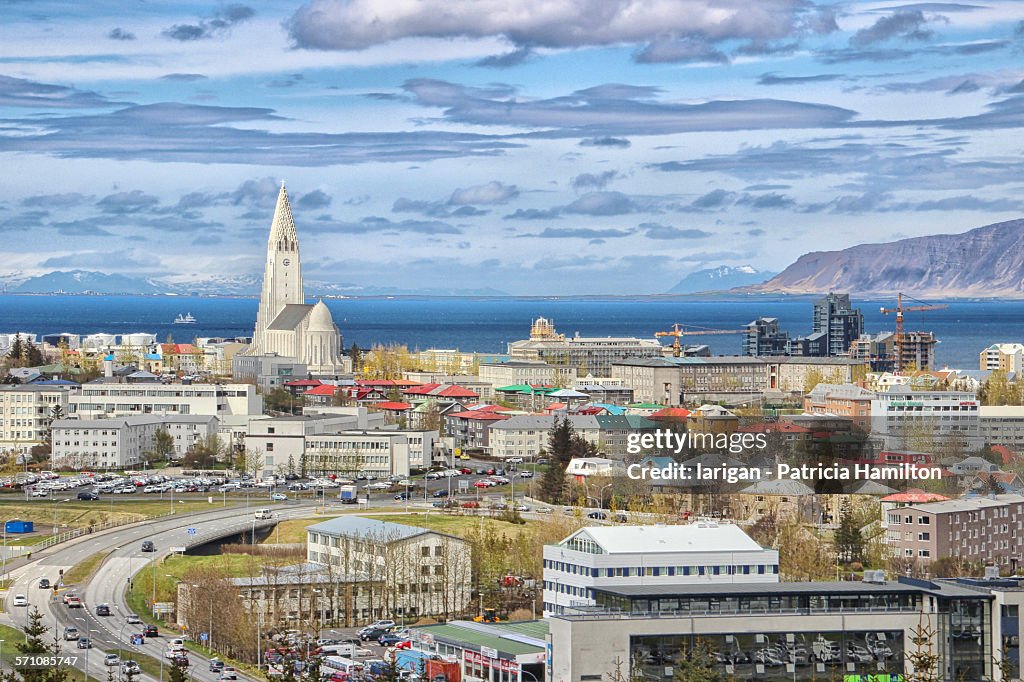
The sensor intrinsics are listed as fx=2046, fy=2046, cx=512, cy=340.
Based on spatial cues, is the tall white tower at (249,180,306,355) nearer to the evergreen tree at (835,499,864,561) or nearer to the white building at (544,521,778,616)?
the evergreen tree at (835,499,864,561)

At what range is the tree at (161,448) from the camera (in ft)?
242

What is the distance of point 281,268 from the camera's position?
118500mm

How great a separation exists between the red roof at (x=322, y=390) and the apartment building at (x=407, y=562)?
1733 inches

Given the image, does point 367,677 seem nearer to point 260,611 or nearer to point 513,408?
point 260,611

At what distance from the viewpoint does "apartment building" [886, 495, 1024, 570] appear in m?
A: 47.1

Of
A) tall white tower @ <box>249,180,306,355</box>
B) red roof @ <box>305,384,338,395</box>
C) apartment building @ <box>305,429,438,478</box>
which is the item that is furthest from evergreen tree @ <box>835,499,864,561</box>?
tall white tower @ <box>249,180,306,355</box>

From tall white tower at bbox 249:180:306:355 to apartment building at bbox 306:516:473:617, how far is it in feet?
235

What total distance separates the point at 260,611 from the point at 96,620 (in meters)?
3.29

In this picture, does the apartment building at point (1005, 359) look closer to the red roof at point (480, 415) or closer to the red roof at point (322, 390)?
the red roof at point (480, 415)

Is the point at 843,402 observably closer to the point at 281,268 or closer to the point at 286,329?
the point at 286,329

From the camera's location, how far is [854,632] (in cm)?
2828

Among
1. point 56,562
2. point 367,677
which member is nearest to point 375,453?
point 56,562

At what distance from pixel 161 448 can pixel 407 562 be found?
108ft

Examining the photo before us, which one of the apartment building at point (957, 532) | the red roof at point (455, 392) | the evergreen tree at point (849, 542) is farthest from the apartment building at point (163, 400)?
the apartment building at point (957, 532)
